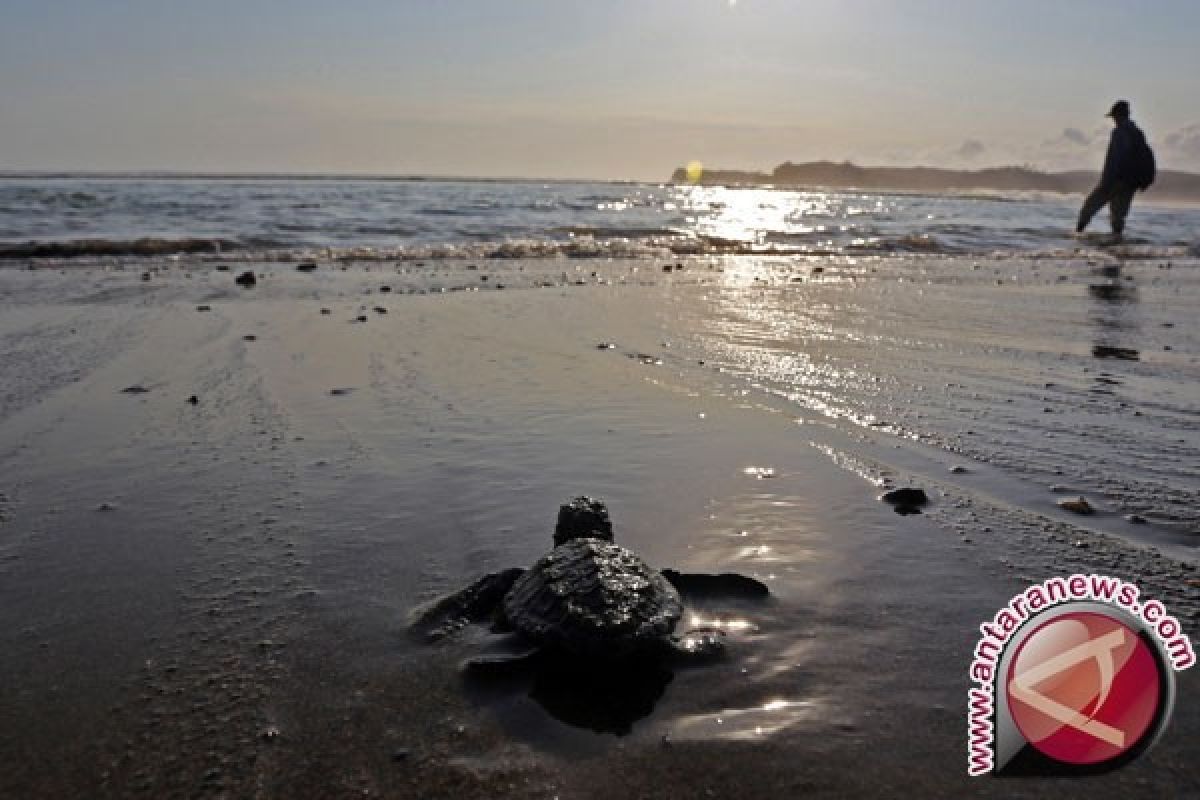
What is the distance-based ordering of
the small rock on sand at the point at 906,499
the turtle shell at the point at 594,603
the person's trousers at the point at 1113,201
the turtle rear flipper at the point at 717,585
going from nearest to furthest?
the turtle shell at the point at 594,603 < the turtle rear flipper at the point at 717,585 < the small rock on sand at the point at 906,499 < the person's trousers at the point at 1113,201

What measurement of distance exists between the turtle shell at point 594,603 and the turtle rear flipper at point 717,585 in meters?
0.28

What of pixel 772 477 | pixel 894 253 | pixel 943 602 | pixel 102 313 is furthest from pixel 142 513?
pixel 894 253

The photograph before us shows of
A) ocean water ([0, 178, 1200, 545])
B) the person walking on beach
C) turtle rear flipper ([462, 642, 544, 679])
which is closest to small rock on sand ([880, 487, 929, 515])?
ocean water ([0, 178, 1200, 545])

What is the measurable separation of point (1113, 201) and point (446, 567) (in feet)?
83.8

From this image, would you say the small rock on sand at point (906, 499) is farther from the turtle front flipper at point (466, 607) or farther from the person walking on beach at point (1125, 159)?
the person walking on beach at point (1125, 159)

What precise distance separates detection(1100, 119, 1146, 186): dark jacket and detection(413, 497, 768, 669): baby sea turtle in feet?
76.4

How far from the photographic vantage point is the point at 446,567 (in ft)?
11.6

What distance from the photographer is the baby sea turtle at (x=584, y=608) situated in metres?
2.74

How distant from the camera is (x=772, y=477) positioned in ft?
14.9

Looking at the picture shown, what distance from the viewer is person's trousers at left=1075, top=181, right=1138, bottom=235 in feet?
73.8

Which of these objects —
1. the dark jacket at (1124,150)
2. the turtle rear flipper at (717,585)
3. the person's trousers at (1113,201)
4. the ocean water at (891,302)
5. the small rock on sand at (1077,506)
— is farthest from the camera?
the person's trousers at (1113,201)

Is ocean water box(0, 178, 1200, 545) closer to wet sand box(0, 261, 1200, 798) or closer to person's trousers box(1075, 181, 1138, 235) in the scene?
wet sand box(0, 261, 1200, 798)

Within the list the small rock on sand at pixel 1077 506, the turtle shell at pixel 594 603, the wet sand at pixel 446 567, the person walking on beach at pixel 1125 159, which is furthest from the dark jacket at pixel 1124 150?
the turtle shell at pixel 594 603

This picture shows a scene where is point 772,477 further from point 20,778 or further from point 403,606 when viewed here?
point 20,778
